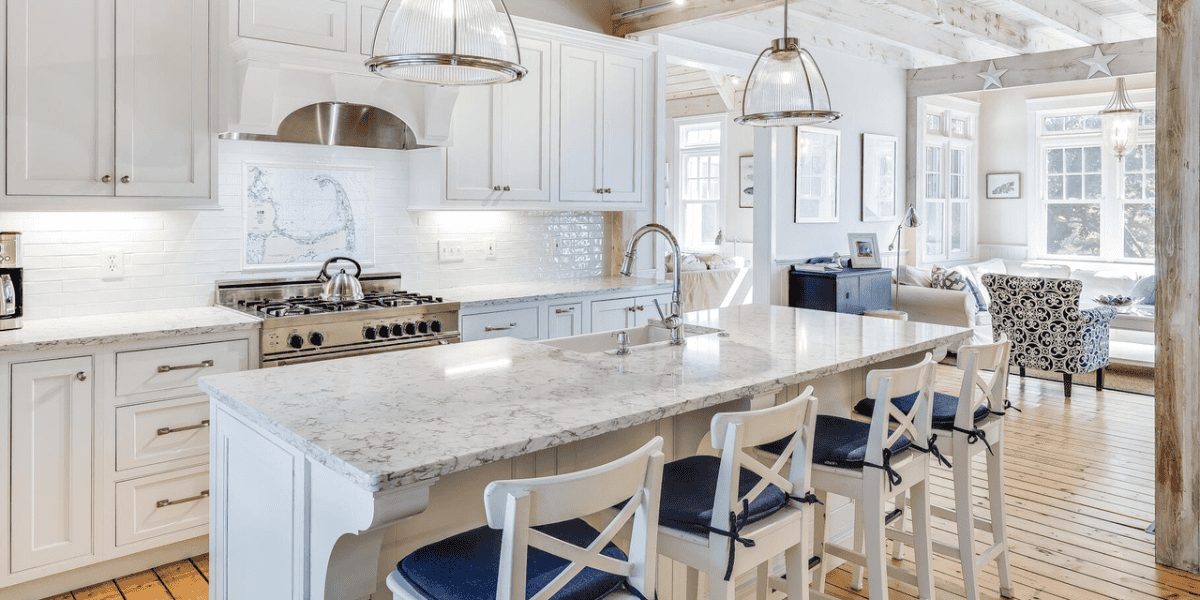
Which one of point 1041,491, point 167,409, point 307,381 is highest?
point 307,381

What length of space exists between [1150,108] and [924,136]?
233 cm

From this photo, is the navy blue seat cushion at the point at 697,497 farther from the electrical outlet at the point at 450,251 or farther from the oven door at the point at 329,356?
the electrical outlet at the point at 450,251

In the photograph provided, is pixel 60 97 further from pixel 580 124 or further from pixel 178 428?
pixel 580 124

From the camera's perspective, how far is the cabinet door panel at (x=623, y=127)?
16.5ft

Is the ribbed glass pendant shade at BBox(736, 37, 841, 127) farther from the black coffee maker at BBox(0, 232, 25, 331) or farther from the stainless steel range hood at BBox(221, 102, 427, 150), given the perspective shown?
the black coffee maker at BBox(0, 232, 25, 331)

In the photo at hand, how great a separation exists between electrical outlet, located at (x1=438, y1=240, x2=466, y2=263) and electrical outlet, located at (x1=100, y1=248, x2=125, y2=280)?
5.24 feet

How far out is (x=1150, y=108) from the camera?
27.5 ft

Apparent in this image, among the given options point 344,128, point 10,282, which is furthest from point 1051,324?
point 10,282

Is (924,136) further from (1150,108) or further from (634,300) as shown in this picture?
(634,300)

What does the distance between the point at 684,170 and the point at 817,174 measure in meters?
3.36

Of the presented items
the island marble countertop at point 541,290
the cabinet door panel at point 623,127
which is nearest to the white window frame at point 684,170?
the cabinet door panel at point 623,127

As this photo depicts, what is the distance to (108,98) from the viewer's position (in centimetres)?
319

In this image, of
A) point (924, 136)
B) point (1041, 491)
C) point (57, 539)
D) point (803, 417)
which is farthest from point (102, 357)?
point (924, 136)

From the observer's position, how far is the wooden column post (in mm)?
3047
